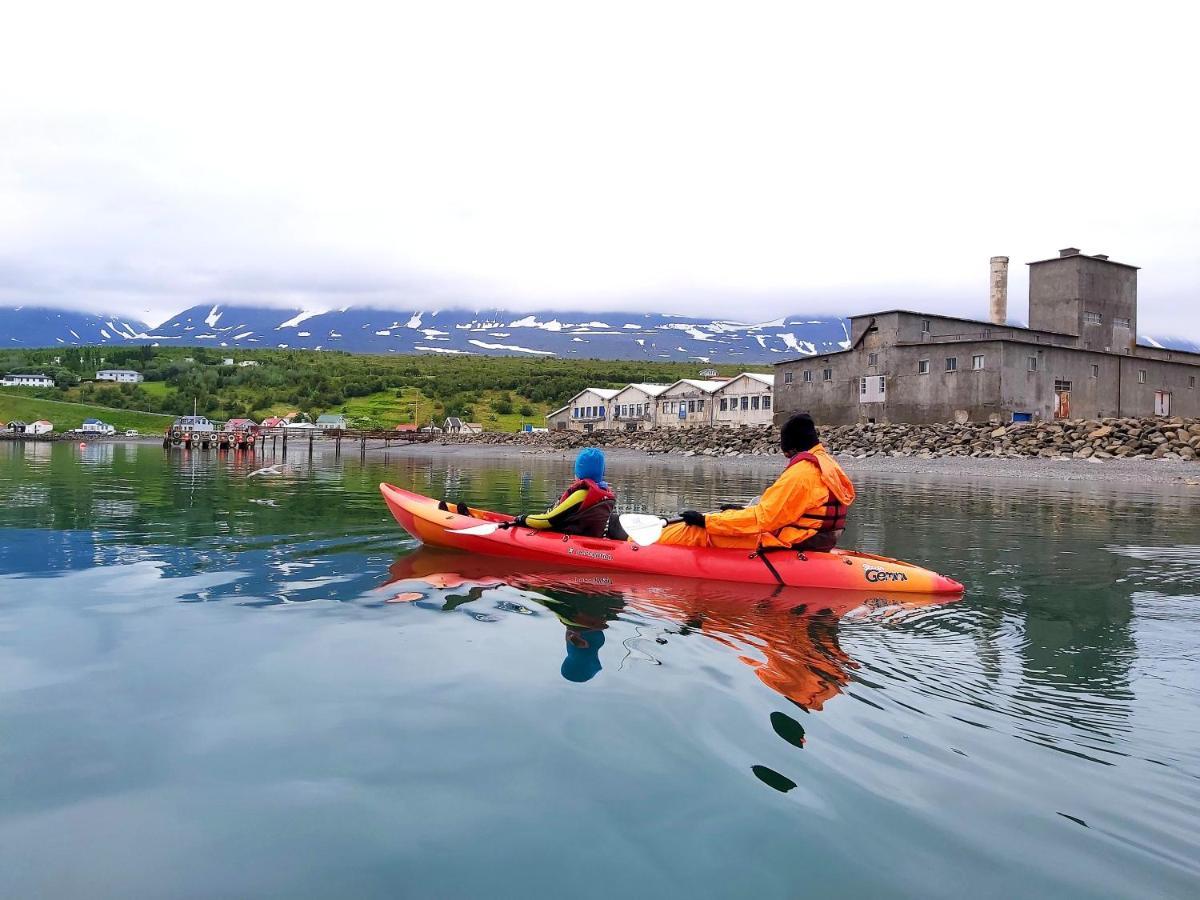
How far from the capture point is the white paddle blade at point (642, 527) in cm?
1047

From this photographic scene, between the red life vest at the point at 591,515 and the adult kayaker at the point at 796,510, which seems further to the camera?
the red life vest at the point at 591,515

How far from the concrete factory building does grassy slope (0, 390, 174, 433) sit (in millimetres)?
72053

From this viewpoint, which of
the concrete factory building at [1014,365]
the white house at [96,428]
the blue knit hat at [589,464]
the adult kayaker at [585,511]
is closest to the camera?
the blue knit hat at [589,464]

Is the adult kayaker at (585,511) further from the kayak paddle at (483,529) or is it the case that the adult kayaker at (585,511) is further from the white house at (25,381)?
the white house at (25,381)

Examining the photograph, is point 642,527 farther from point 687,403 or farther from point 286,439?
point 286,439

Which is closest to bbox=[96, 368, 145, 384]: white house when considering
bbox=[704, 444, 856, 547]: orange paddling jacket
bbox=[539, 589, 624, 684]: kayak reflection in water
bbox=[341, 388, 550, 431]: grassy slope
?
bbox=[341, 388, 550, 431]: grassy slope

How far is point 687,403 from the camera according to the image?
6888 centimetres

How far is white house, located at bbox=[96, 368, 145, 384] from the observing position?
118 meters

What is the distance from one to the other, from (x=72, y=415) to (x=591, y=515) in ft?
346

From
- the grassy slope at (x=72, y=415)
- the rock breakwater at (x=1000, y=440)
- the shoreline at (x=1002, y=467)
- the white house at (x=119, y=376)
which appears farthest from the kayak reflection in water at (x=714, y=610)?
the white house at (x=119, y=376)

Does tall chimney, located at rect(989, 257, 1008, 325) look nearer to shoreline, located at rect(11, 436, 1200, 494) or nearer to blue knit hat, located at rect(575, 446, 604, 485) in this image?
shoreline, located at rect(11, 436, 1200, 494)

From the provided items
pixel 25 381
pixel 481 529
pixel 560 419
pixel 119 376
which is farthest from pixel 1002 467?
pixel 25 381

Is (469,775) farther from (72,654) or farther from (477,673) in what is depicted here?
(72,654)

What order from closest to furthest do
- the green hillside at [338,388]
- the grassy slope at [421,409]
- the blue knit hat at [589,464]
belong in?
the blue knit hat at [589,464], the grassy slope at [421,409], the green hillside at [338,388]
